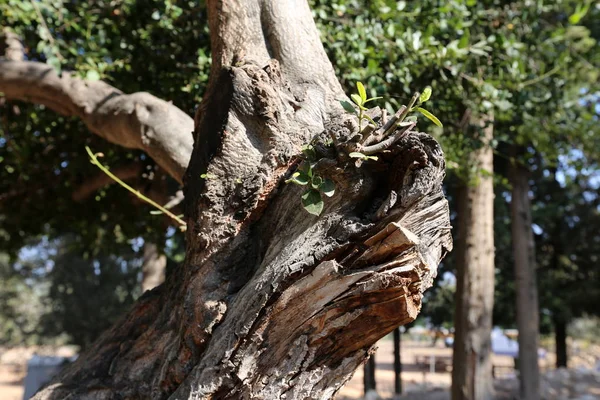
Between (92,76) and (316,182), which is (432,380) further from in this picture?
(316,182)

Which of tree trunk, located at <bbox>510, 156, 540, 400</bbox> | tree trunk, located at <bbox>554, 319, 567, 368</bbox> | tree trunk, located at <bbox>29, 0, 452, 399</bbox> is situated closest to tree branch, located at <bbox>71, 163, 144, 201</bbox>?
tree trunk, located at <bbox>29, 0, 452, 399</bbox>

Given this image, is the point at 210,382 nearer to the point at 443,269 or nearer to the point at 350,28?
the point at 350,28

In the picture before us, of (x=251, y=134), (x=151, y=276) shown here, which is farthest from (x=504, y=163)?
(x=251, y=134)

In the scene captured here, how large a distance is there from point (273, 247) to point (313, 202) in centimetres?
32

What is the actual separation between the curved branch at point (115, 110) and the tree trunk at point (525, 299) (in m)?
6.92

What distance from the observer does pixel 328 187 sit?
1.76 metres

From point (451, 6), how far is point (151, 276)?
5.67 metres

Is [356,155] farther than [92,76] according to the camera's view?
No

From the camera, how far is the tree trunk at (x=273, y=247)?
170 centimetres

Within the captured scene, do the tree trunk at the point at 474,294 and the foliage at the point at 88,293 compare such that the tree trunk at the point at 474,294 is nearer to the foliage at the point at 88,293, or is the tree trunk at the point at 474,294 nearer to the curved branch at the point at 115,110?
the curved branch at the point at 115,110

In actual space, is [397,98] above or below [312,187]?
above

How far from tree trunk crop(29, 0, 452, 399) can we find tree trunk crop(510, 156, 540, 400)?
7.43m

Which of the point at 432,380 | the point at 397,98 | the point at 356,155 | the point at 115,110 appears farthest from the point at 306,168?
the point at 432,380

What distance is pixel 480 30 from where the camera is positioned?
17.2ft
